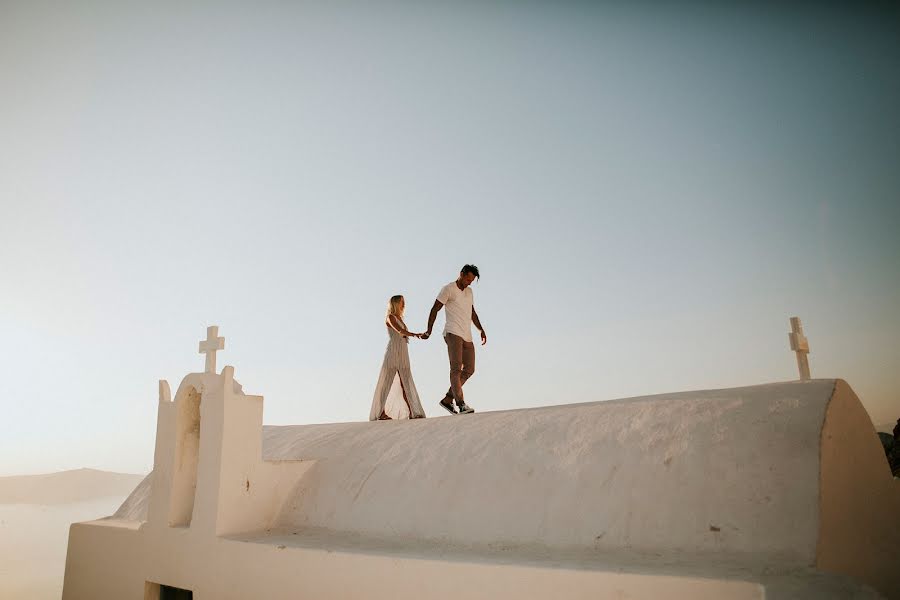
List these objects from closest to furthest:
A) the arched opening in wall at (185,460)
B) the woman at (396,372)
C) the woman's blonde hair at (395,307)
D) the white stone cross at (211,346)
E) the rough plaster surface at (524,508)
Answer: the rough plaster surface at (524,508) < the arched opening in wall at (185,460) < the white stone cross at (211,346) < the woman at (396,372) < the woman's blonde hair at (395,307)

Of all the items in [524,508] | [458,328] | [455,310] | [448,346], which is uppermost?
[455,310]

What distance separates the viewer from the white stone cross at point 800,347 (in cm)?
677

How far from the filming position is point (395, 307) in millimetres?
7227

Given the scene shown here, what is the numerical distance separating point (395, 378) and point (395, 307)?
3.04 feet

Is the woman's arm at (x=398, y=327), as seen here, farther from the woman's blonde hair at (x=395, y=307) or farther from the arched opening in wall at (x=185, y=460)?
the arched opening in wall at (x=185, y=460)

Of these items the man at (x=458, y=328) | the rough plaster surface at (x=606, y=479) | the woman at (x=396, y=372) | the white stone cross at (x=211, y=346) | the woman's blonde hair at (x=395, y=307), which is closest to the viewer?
the rough plaster surface at (x=606, y=479)

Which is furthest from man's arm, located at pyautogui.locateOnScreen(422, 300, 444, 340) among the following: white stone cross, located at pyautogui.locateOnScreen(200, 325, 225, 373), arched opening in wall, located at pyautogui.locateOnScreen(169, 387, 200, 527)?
arched opening in wall, located at pyautogui.locateOnScreen(169, 387, 200, 527)

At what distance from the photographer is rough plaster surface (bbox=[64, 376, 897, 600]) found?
3.05 meters

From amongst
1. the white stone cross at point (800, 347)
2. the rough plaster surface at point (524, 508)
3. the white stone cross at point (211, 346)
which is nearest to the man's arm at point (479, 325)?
the rough plaster surface at point (524, 508)

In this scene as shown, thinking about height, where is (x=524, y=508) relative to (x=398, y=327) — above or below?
below

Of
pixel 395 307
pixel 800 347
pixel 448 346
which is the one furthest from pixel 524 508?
pixel 800 347

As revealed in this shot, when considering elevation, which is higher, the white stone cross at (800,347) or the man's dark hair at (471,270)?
the man's dark hair at (471,270)

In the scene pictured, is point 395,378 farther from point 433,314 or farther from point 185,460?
point 185,460

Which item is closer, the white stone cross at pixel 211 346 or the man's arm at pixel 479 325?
the white stone cross at pixel 211 346
